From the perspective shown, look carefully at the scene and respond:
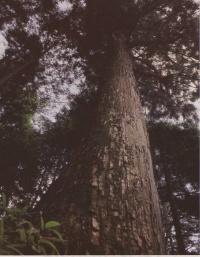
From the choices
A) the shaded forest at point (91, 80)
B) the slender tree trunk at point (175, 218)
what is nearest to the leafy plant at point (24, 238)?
the shaded forest at point (91, 80)

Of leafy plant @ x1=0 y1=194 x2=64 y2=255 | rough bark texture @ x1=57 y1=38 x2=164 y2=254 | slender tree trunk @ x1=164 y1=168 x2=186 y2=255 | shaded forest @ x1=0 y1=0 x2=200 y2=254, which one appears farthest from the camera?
slender tree trunk @ x1=164 y1=168 x2=186 y2=255

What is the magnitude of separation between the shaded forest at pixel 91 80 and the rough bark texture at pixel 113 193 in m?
1.10

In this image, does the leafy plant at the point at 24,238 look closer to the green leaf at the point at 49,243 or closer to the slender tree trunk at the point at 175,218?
the green leaf at the point at 49,243

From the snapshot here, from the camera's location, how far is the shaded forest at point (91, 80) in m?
8.01

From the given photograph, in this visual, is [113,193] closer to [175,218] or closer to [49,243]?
[49,243]

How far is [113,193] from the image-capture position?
2.49 metres

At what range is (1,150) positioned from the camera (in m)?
11.9

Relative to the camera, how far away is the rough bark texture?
2094 millimetres

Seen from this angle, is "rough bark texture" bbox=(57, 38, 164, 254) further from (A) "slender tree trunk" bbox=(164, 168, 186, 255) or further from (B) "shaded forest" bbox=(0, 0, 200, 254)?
(A) "slender tree trunk" bbox=(164, 168, 186, 255)

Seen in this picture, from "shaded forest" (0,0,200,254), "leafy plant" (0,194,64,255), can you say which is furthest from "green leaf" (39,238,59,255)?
"shaded forest" (0,0,200,254)

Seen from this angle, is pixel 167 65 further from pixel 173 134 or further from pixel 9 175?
pixel 9 175

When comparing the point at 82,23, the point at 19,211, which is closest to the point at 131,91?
the point at 19,211

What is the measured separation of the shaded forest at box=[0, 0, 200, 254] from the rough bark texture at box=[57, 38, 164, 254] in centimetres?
110

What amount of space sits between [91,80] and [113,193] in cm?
768
